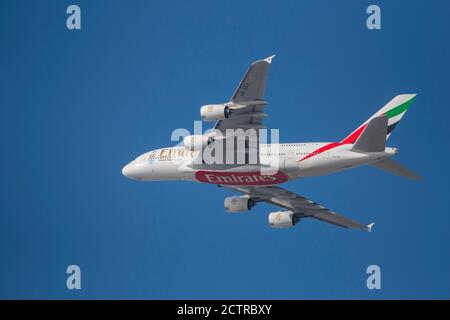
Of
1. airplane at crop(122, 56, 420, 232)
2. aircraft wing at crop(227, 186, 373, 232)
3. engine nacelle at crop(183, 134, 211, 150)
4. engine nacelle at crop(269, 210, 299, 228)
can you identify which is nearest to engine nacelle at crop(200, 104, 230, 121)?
airplane at crop(122, 56, 420, 232)

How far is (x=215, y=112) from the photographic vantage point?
51.0 m

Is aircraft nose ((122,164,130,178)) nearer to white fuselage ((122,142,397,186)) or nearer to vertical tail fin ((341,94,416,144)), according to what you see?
white fuselage ((122,142,397,186))

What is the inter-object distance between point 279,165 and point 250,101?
705 cm

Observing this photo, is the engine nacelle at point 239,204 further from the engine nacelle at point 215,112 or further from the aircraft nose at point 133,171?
the engine nacelle at point 215,112

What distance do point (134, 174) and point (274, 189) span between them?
381 inches

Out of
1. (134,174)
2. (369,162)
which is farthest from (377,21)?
(134,174)

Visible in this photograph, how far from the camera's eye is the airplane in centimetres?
5122

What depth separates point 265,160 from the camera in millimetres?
56406

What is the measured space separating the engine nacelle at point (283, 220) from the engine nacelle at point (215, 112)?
619 inches

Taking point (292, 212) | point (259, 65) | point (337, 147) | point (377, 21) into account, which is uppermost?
point (377, 21)

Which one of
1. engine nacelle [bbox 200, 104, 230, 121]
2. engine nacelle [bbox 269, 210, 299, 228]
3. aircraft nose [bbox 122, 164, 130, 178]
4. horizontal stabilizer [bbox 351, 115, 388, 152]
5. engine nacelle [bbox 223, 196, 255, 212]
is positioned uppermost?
engine nacelle [bbox 200, 104, 230, 121]

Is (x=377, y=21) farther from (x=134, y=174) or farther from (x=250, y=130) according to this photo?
(x=134, y=174)

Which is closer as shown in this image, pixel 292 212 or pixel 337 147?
pixel 337 147

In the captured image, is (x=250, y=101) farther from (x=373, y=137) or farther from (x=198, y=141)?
(x=373, y=137)
